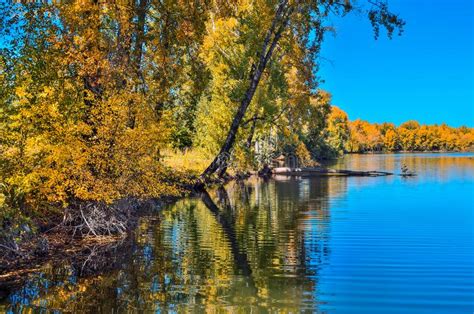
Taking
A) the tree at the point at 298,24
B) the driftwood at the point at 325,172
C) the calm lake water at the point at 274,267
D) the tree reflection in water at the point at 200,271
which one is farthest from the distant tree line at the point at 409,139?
the tree reflection in water at the point at 200,271

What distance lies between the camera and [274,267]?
398 inches

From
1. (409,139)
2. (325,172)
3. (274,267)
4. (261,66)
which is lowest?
(274,267)

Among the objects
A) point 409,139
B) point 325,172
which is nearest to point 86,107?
point 325,172

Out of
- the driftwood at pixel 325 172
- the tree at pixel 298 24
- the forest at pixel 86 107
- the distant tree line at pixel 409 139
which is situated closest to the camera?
the forest at pixel 86 107

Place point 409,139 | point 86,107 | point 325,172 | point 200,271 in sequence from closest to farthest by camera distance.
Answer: point 200,271 → point 86,107 → point 325,172 → point 409,139

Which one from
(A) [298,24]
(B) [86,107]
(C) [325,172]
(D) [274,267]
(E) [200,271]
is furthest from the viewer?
(C) [325,172]

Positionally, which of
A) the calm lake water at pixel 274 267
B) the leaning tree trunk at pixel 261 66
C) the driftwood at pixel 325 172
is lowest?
the calm lake water at pixel 274 267

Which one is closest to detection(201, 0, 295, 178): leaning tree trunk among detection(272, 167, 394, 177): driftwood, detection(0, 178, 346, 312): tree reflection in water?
detection(0, 178, 346, 312): tree reflection in water

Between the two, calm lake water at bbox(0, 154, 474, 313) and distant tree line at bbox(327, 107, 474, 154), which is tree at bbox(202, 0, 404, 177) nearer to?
calm lake water at bbox(0, 154, 474, 313)

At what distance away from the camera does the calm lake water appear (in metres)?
7.88

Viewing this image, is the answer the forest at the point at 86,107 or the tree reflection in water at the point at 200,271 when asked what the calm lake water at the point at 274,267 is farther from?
the forest at the point at 86,107

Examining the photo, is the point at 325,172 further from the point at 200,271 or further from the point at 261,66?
the point at 200,271

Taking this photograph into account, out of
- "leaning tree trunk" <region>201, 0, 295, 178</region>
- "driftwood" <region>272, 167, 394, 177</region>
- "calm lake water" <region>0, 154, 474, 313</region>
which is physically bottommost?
A: "calm lake water" <region>0, 154, 474, 313</region>

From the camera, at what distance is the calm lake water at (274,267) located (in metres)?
7.88
